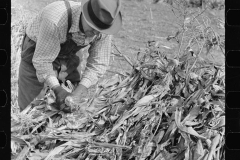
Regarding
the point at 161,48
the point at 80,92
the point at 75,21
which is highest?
the point at 161,48

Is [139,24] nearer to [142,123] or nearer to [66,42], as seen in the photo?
[66,42]

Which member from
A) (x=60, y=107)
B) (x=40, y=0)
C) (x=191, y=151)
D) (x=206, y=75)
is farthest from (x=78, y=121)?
(x=40, y=0)

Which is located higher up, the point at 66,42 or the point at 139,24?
the point at 139,24

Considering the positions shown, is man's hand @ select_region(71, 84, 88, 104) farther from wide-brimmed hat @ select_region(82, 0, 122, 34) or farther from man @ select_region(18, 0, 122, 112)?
wide-brimmed hat @ select_region(82, 0, 122, 34)

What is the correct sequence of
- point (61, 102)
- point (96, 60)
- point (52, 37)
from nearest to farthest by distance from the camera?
point (61, 102) → point (52, 37) → point (96, 60)

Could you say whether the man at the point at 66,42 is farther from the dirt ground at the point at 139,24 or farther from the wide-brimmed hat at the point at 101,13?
the dirt ground at the point at 139,24

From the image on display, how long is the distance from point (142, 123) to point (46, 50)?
844mm

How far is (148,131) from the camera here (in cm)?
144

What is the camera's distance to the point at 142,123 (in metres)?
1.47

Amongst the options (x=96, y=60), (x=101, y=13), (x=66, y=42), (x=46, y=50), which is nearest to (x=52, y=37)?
(x=46, y=50)

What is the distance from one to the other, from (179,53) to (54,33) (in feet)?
2.28

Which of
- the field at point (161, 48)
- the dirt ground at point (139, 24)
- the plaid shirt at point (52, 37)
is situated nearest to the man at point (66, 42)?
the plaid shirt at point (52, 37)

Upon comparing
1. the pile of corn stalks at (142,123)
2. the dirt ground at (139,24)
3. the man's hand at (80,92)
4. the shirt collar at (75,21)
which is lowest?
the pile of corn stalks at (142,123)

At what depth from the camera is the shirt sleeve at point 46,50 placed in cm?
200
